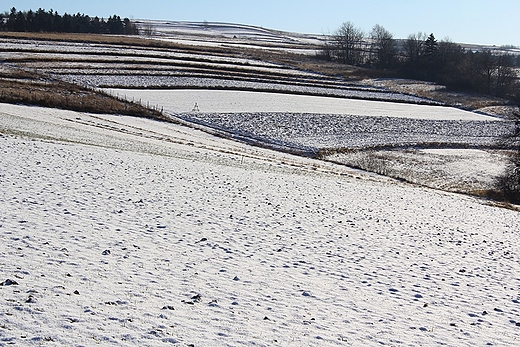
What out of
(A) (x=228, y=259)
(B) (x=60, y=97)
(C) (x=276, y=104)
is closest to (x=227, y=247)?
(A) (x=228, y=259)

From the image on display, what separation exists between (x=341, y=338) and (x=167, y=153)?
20.3 m

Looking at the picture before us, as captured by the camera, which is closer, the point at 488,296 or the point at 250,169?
the point at 488,296

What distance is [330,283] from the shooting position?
11.8 meters

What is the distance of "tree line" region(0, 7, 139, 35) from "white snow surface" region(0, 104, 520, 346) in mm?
118472

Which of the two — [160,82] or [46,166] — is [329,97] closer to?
[160,82]

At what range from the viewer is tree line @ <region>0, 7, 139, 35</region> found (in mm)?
127831

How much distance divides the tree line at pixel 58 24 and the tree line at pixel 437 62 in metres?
60.2

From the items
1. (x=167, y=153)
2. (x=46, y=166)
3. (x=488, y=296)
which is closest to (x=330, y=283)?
(x=488, y=296)

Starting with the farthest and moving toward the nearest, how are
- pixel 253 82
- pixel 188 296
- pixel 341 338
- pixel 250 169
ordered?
1. pixel 253 82
2. pixel 250 169
3. pixel 188 296
4. pixel 341 338

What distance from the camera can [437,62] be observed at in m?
111

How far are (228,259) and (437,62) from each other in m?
109

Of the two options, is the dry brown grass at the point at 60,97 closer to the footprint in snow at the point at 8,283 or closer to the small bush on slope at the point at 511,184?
the small bush on slope at the point at 511,184

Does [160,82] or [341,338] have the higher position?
[160,82]

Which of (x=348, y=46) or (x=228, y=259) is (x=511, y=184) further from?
(x=348, y=46)
